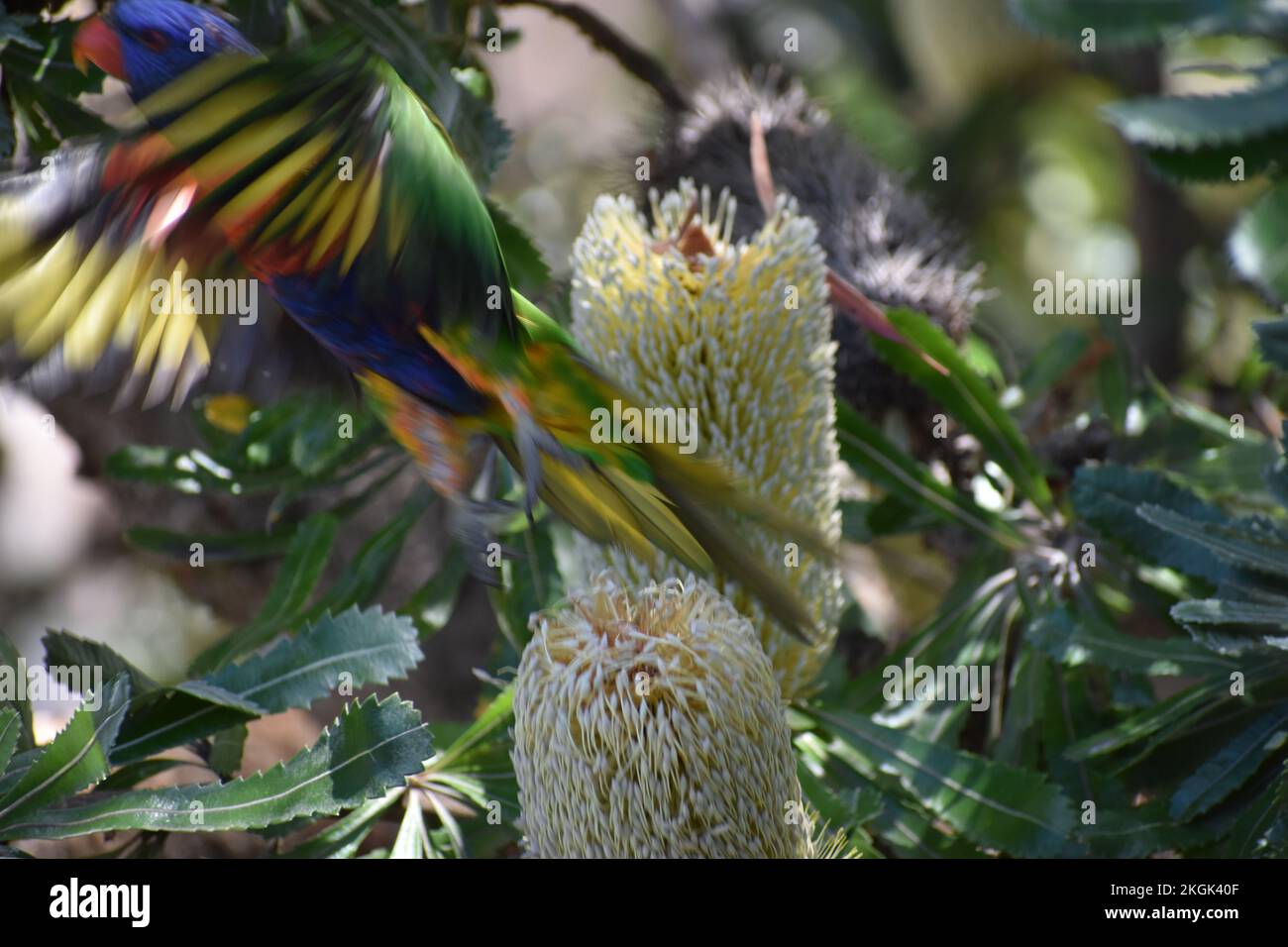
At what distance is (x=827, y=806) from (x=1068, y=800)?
19cm

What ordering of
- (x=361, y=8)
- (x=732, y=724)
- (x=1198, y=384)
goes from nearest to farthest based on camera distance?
(x=732, y=724)
(x=361, y=8)
(x=1198, y=384)

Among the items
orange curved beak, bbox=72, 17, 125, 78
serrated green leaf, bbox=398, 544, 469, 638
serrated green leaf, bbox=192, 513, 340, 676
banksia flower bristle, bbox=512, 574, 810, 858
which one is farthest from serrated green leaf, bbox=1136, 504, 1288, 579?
orange curved beak, bbox=72, 17, 125, 78

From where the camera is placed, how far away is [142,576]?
6.46 feet

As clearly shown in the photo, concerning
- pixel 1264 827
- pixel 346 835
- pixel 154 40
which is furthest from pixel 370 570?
pixel 1264 827

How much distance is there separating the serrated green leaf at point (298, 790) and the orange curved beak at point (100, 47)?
0.48m

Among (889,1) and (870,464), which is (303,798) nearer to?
(870,464)

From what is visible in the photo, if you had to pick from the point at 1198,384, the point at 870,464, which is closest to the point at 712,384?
the point at 870,464

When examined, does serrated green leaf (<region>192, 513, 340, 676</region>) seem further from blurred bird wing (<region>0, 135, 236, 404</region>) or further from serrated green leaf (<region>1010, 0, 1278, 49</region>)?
serrated green leaf (<region>1010, 0, 1278, 49</region>)

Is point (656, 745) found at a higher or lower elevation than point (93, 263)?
lower

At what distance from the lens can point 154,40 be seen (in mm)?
902

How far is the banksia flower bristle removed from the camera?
2.62ft

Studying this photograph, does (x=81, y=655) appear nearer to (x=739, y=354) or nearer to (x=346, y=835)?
(x=346, y=835)

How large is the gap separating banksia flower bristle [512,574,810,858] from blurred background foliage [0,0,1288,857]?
14 cm

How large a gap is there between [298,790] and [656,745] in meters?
0.24
